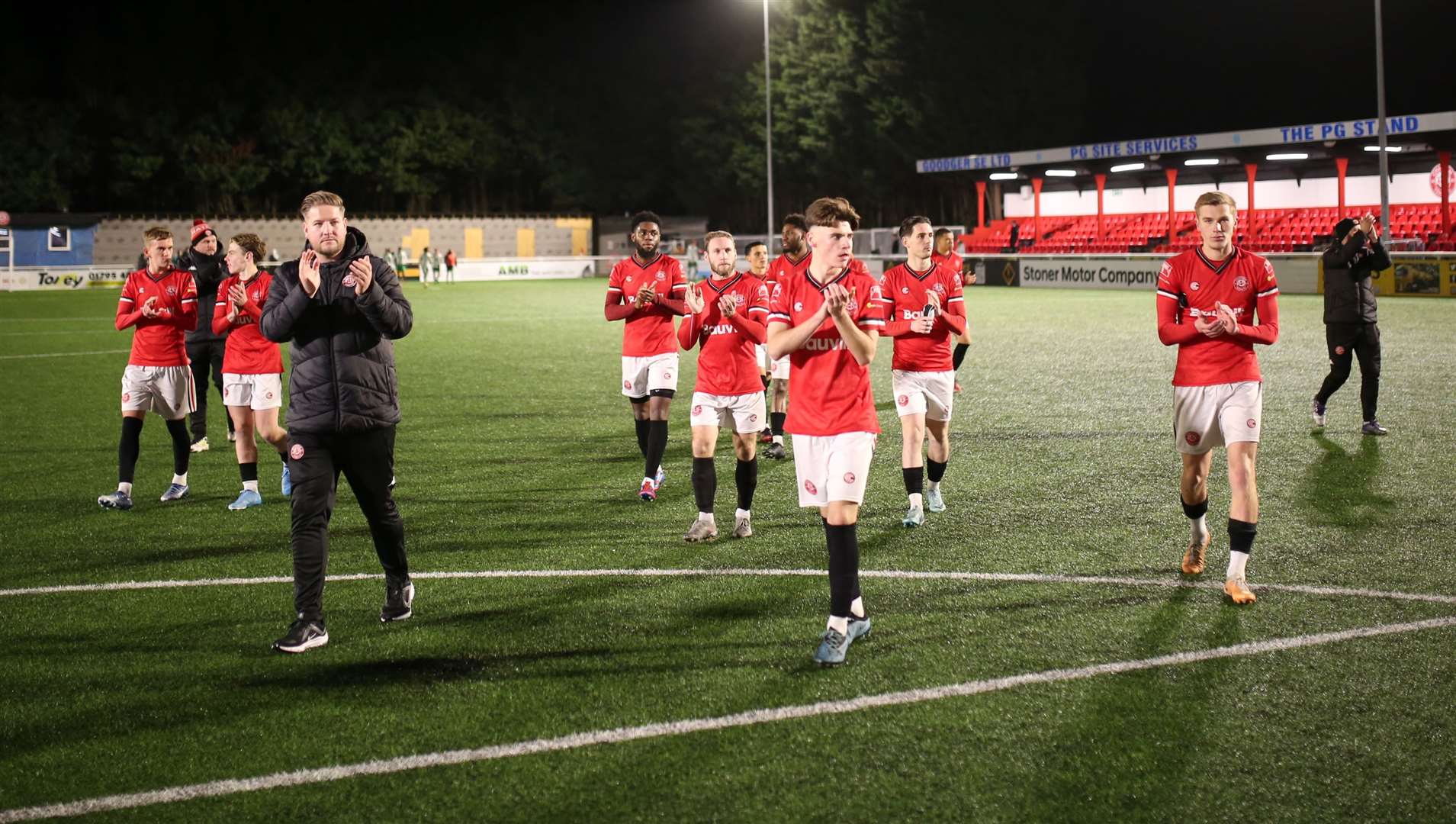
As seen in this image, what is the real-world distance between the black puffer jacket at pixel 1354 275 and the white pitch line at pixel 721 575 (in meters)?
6.09

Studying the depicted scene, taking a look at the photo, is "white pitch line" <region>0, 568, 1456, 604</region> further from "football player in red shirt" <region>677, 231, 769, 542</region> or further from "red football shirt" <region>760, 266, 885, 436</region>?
"red football shirt" <region>760, 266, 885, 436</region>

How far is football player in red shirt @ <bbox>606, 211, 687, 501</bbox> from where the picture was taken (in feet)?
30.1

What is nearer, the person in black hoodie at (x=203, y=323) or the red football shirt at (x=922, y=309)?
the red football shirt at (x=922, y=309)

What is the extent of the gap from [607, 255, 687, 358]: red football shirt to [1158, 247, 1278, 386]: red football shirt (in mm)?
3712

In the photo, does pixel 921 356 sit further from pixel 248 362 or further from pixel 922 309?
pixel 248 362

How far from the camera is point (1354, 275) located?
38.3 feet

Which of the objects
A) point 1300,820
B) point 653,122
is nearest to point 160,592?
point 1300,820

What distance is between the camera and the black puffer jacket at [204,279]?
35.5 feet

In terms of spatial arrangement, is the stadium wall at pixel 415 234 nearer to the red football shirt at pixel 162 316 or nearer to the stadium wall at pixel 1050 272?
the stadium wall at pixel 1050 272

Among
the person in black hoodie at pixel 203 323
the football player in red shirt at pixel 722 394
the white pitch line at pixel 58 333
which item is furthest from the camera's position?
the white pitch line at pixel 58 333

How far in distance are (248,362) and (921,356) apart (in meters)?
4.87

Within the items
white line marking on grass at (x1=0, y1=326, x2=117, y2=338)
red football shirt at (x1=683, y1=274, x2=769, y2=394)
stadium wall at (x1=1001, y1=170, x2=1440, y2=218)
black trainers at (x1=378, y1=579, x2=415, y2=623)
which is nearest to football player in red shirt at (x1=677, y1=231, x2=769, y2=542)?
red football shirt at (x1=683, y1=274, x2=769, y2=394)

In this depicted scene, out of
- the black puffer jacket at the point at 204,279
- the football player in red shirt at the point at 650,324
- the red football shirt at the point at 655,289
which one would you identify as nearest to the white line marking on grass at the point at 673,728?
the football player in red shirt at the point at 650,324

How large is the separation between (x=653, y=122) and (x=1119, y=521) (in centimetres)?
7777
